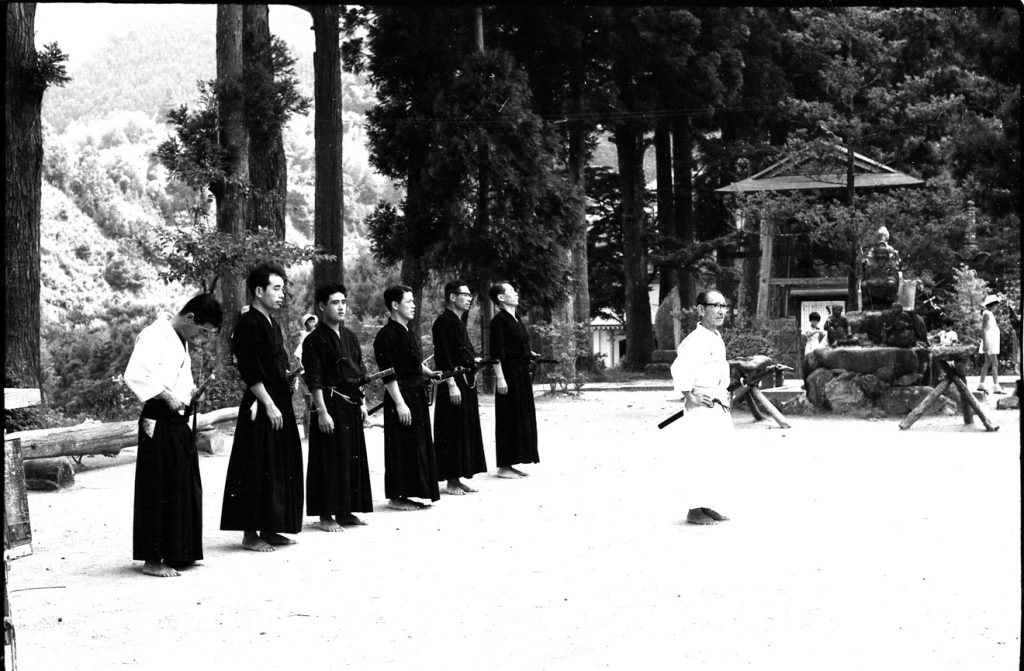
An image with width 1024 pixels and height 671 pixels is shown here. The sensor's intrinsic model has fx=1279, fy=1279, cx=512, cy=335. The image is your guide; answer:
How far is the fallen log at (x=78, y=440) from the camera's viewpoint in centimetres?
1161

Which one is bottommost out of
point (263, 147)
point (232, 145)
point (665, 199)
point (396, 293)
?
point (396, 293)

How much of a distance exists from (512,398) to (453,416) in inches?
41.2

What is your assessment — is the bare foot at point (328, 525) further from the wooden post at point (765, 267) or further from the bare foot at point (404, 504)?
the wooden post at point (765, 267)

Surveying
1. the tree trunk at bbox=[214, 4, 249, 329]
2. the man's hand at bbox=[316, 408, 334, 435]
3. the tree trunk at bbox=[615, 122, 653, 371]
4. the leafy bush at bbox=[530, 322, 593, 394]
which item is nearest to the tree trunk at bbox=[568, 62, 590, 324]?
the tree trunk at bbox=[615, 122, 653, 371]

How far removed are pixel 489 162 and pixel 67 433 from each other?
1360cm

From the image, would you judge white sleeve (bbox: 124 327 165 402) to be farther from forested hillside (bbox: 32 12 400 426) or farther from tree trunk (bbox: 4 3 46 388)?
forested hillside (bbox: 32 12 400 426)

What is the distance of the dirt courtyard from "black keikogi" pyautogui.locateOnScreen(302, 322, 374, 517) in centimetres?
29

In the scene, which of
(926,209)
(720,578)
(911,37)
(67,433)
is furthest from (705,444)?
(911,37)

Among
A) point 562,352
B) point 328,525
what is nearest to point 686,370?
point 328,525

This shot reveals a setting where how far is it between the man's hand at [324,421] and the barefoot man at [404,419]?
1.10 m

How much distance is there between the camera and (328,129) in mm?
20797

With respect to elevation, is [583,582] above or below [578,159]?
below

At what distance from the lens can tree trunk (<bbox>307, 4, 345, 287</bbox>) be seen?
20.7 meters

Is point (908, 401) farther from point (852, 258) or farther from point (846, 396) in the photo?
point (852, 258)
